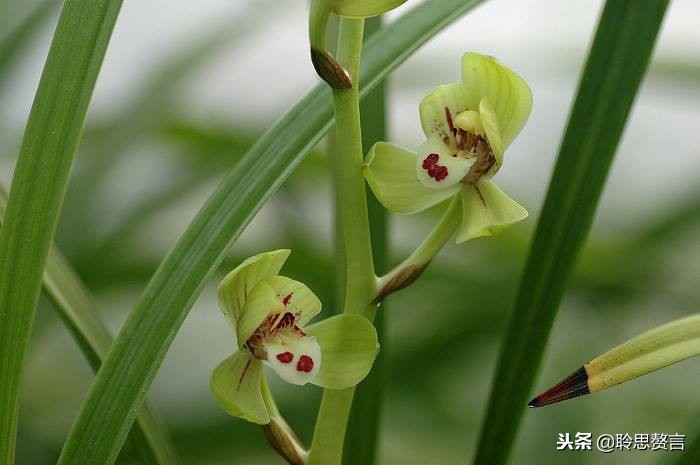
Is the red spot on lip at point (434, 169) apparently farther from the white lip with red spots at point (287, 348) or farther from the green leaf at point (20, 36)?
the green leaf at point (20, 36)

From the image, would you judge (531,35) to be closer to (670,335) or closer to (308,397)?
(308,397)

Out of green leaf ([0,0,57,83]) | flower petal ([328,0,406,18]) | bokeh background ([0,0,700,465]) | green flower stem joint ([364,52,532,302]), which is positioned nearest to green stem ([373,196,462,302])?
green flower stem joint ([364,52,532,302])

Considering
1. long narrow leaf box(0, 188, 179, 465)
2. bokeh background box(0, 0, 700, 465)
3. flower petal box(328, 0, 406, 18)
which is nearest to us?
flower petal box(328, 0, 406, 18)

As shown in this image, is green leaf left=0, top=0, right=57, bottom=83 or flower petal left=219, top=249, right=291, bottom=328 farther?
green leaf left=0, top=0, right=57, bottom=83

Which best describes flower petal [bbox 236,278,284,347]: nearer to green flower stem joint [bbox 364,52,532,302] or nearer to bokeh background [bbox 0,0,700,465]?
green flower stem joint [bbox 364,52,532,302]

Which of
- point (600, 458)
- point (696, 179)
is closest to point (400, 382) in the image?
point (600, 458)

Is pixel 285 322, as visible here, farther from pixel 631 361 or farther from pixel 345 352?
pixel 631 361
